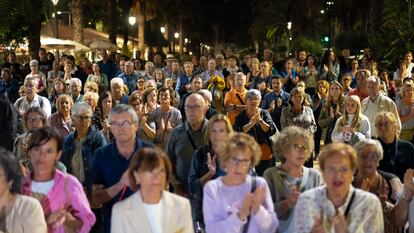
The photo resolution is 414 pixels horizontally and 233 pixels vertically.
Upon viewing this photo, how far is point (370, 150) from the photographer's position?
16.7 feet

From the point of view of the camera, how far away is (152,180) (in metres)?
4.07

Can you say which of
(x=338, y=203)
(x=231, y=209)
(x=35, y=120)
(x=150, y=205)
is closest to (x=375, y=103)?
(x=35, y=120)

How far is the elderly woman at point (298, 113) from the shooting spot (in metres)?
9.58

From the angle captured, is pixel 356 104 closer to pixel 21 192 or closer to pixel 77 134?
pixel 77 134

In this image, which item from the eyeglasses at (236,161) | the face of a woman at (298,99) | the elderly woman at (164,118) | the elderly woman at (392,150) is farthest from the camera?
the face of a woman at (298,99)

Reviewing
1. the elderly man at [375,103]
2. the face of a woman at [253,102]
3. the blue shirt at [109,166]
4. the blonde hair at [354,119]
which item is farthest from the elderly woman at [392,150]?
the elderly man at [375,103]

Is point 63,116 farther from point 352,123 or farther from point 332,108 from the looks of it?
point 332,108

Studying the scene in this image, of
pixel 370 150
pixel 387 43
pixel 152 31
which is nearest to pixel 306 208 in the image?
pixel 370 150

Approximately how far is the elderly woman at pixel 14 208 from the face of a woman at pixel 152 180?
2.13 feet

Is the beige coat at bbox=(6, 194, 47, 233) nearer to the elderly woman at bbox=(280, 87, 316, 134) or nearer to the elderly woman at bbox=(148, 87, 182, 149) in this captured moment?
the elderly woman at bbox=(148, 87, 182, 149)

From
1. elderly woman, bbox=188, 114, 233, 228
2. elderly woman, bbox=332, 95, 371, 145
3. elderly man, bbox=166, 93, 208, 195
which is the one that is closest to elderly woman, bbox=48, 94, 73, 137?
elderly man, bbox=166, 93, 208, 195

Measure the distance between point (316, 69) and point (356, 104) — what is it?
862cm

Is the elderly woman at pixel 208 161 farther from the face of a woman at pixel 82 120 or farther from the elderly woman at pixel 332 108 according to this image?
the elderly woman at pixel 332 108

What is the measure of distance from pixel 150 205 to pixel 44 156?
2.85ft
